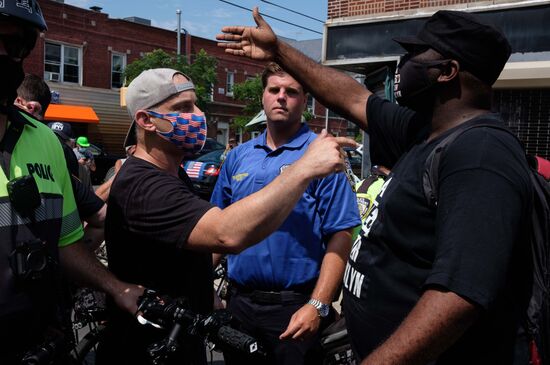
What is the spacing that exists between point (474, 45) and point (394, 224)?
620 mm

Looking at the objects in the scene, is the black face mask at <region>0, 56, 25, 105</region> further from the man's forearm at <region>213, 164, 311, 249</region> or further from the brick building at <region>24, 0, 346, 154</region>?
the brick building at <region>24, 0, 346, 154</region>

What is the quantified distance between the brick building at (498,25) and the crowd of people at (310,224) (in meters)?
8.36

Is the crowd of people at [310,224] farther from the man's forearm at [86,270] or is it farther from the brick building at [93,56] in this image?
the brick building at [93,56]

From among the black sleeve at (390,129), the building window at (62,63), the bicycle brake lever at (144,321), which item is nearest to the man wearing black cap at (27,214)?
the bicycle brake lever at (144,321)

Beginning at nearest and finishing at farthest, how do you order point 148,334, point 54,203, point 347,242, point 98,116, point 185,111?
point 54,203
point 148,334
point 185,111
point 347,242
point 98,116

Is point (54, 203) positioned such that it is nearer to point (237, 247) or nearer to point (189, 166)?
point (237, 247)

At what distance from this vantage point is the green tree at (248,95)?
32.9m

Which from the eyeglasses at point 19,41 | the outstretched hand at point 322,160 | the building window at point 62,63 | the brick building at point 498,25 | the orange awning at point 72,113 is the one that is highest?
the building window at point 62,63

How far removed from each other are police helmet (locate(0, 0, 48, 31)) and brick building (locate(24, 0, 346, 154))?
84.4 ft

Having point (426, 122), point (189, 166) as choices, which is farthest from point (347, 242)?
point (189, 166)

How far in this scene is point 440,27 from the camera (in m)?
1.92

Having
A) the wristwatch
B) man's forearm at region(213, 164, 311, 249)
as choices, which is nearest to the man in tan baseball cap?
man's forearm at region(213, 164, 311, 249)

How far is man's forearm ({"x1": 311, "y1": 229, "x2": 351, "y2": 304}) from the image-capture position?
2.88m

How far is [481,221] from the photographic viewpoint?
1526mm
